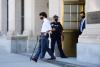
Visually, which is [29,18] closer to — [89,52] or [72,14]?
[72,14]

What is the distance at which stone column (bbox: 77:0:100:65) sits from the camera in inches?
591

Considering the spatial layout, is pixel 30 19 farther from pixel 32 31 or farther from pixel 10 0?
pixel 10 0

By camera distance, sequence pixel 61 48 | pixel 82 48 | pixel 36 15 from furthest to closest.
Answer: pixel 36 15 → pixel 61 48 → pixel 82 48

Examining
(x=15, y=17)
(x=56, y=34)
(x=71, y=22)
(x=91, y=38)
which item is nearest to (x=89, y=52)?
(x=91, y=38)

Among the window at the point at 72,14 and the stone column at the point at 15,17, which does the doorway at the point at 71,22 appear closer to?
the window at the point at 72,14

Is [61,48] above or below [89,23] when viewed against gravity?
below

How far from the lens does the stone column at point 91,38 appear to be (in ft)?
49.3

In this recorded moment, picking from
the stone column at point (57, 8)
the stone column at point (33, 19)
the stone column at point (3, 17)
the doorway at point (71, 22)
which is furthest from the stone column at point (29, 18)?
the doorway at point (71, 22)

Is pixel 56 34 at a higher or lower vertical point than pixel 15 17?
lower

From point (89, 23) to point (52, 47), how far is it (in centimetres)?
259

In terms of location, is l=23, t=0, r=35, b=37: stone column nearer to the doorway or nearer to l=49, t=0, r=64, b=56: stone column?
l=49, t=0, r=64, b=56: stone column

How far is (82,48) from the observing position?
15.8 meters

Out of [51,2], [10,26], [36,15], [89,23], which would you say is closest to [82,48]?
[89,23]

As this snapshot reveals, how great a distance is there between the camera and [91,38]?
15.5 meters
